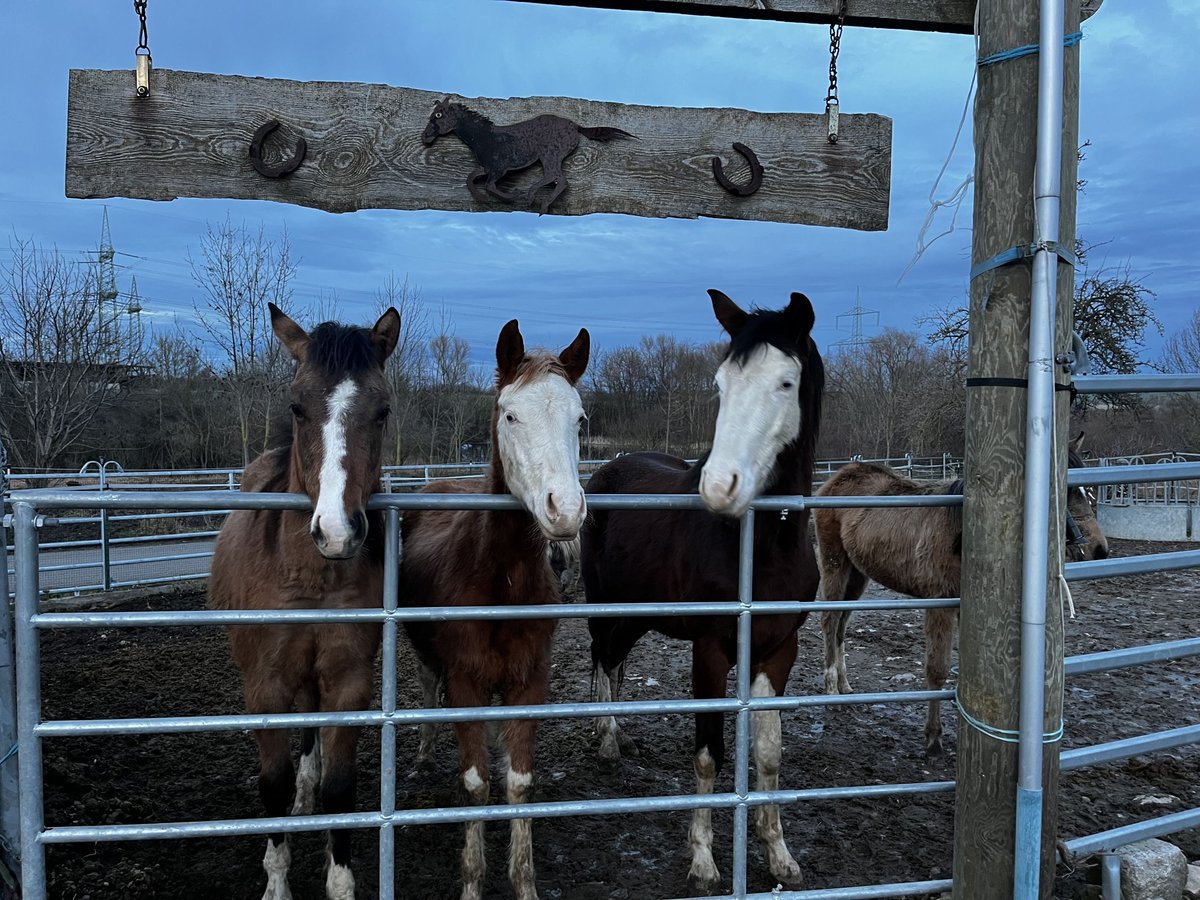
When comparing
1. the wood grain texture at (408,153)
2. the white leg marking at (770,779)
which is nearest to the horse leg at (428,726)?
the white leg marking at (770,779)

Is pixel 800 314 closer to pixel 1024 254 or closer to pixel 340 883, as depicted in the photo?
pixel 1024 254

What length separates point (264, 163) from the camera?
2.50 meters

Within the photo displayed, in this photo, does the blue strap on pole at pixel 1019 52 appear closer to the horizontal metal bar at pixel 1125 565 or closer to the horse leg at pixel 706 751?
the horizontal metal bar at pixel 1125 565

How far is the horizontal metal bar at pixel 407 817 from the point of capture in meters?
2.01

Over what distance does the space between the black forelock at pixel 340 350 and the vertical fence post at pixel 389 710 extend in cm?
62

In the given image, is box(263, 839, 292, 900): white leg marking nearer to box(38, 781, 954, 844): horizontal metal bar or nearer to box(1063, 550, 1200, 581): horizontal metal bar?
box(38, 781, 954, 844): horizontal metal bar

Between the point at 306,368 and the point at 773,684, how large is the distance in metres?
2.29

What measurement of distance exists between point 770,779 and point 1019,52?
9.48ft

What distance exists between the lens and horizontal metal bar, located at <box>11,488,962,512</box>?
1.94 metres

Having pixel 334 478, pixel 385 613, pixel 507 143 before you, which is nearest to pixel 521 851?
pixel 385 613

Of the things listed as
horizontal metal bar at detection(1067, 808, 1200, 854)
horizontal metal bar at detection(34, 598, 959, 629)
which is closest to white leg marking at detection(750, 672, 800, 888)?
horizontal metal bar at detection(34, 598, 959, 629)

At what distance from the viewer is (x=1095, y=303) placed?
48.2 ft

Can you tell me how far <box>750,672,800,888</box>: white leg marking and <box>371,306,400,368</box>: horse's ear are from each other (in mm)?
2056

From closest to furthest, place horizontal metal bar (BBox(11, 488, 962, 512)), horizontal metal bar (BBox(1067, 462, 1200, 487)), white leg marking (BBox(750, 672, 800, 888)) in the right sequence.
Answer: horizontal metal bar (BBox(11, 488, 962, 512))
horizontal metal bar (BBox(1067, 462, 1200, 487))
white leg marking (BBox(750, 672, 800, 888))
